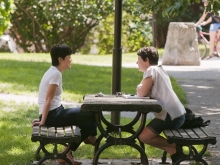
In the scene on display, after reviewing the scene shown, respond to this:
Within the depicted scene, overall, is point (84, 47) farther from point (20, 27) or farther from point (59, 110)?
point (59, 110)

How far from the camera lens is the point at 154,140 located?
6.78 metres

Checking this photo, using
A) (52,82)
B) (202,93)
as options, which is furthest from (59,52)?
(202,93)

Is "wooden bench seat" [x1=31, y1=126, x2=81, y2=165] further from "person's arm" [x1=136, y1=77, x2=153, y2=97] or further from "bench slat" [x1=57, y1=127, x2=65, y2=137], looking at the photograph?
"person's arm" [x1=136, y1=77, x2=153, y2=97]

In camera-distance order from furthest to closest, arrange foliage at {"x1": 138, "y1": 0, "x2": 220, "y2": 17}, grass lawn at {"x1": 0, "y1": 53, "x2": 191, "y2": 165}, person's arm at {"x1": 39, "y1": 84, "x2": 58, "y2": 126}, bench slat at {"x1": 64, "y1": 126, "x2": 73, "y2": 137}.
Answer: foliage at {"x1": 138, "y1": 0, "x2": 220, "y2": 17}, grass lawn at {"x1": 0, "y1": 53, "x2": 191, "y2": 165}, person's arm at {"x1": 39, "y1": 84, "x2": 58, "y2": 126}, bench slat at {"x1": 64, "y1": 126, "x2": 73, "y2": 137}

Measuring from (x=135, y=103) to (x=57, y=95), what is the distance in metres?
0.95

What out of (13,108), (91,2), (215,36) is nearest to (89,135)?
(13,108)

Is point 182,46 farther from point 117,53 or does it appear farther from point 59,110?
point 59,110

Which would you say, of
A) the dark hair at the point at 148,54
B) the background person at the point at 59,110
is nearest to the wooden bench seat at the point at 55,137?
the background person at the point at 59,110

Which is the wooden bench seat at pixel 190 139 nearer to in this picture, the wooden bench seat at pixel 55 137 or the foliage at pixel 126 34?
the wooden bench seat at pixel 55 137

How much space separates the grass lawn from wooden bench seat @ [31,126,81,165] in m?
0.60

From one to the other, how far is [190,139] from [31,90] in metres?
6.39

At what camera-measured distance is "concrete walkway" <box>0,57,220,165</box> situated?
791 centimetres

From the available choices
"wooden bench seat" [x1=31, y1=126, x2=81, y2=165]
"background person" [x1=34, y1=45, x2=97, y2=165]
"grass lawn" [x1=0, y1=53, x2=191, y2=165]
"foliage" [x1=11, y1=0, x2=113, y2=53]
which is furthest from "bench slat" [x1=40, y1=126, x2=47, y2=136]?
"foliage" [x1=11, y1=0, x2=113, y2=53]

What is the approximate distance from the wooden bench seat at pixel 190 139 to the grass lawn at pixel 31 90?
0.91 meters
